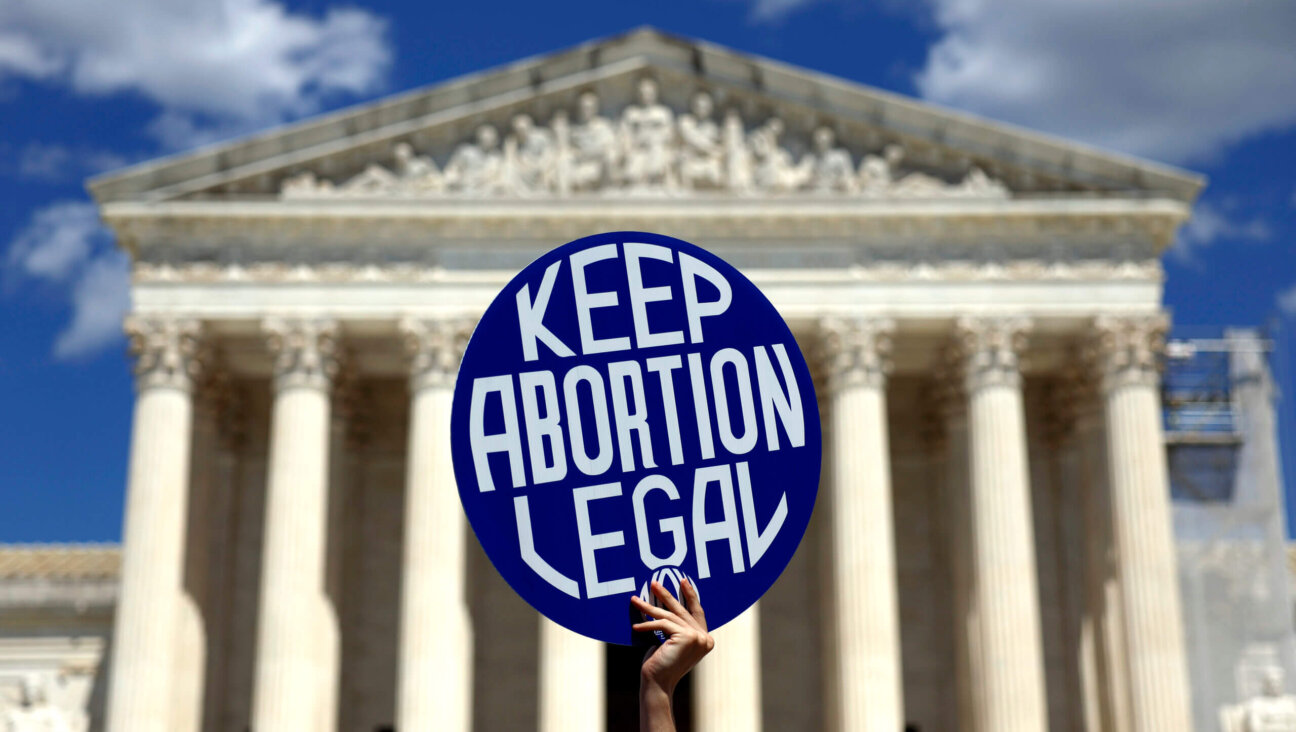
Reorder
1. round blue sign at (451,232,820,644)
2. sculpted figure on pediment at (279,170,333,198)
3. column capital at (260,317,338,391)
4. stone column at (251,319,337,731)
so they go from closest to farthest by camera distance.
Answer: round blue sign at (451,232,820,644), stone column at (251,319,337,731), column capital at (260,317,338,391), sculpted figure on pediment at (279,170,333,198)

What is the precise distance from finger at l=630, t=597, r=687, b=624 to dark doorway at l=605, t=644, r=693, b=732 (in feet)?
135

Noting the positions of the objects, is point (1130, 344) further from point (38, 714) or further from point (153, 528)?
point (38, 714)

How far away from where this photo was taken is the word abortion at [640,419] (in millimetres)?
8133

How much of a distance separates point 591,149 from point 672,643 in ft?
122

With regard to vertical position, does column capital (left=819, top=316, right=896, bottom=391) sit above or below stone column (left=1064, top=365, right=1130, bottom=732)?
above

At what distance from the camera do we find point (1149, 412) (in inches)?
1663

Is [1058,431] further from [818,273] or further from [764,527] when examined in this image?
[764,527]

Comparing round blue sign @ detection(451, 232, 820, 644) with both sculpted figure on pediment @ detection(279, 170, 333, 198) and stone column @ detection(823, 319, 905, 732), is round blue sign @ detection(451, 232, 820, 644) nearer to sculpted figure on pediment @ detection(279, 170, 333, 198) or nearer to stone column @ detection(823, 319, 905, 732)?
stone column @ detection(823, 319, 905, 732)

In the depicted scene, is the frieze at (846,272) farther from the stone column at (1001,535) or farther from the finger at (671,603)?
the finger at (671,603)

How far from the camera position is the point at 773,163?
43.9m

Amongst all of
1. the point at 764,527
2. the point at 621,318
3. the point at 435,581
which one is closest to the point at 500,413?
the point at 621,318

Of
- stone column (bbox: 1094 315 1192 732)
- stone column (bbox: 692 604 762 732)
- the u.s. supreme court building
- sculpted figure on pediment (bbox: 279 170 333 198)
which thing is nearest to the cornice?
the u.s. supreme court building

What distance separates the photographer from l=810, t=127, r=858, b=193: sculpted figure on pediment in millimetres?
43812

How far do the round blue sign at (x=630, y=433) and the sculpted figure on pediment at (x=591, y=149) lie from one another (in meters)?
35.2
